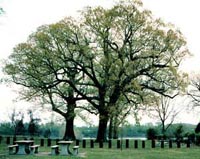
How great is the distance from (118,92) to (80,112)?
7.97 meters

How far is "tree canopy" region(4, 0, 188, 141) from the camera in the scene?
Answer: 41719 mm

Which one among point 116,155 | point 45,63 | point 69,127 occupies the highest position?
point 45,63

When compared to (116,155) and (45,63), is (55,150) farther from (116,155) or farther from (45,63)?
(45,63)

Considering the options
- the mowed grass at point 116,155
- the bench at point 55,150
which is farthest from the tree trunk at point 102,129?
the bench at point 55,150

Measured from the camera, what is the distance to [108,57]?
42.4 m

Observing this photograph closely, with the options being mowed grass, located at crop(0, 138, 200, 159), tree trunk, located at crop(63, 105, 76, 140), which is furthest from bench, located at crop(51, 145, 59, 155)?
tree trunk, located at crop(63, 105, 76, 140)

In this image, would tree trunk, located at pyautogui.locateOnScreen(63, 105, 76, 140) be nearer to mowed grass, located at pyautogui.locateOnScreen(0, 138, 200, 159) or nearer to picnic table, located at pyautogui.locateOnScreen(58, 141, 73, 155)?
mowed grass, located at pyautogui.locateOnScreen(0, 138, 200, 159)

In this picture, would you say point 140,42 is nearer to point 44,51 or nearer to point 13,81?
point 44,51

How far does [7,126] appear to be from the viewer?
2468 inches

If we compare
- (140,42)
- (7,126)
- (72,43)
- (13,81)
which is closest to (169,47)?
(140,42)

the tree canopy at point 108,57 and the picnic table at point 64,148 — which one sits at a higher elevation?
the tree canopy at point 108,57

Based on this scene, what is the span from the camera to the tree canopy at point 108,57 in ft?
137

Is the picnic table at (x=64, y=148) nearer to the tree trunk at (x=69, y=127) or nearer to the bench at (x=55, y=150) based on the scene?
the bench at (x=55, y=150)

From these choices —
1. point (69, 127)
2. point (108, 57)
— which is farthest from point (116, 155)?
point (69, 127)
